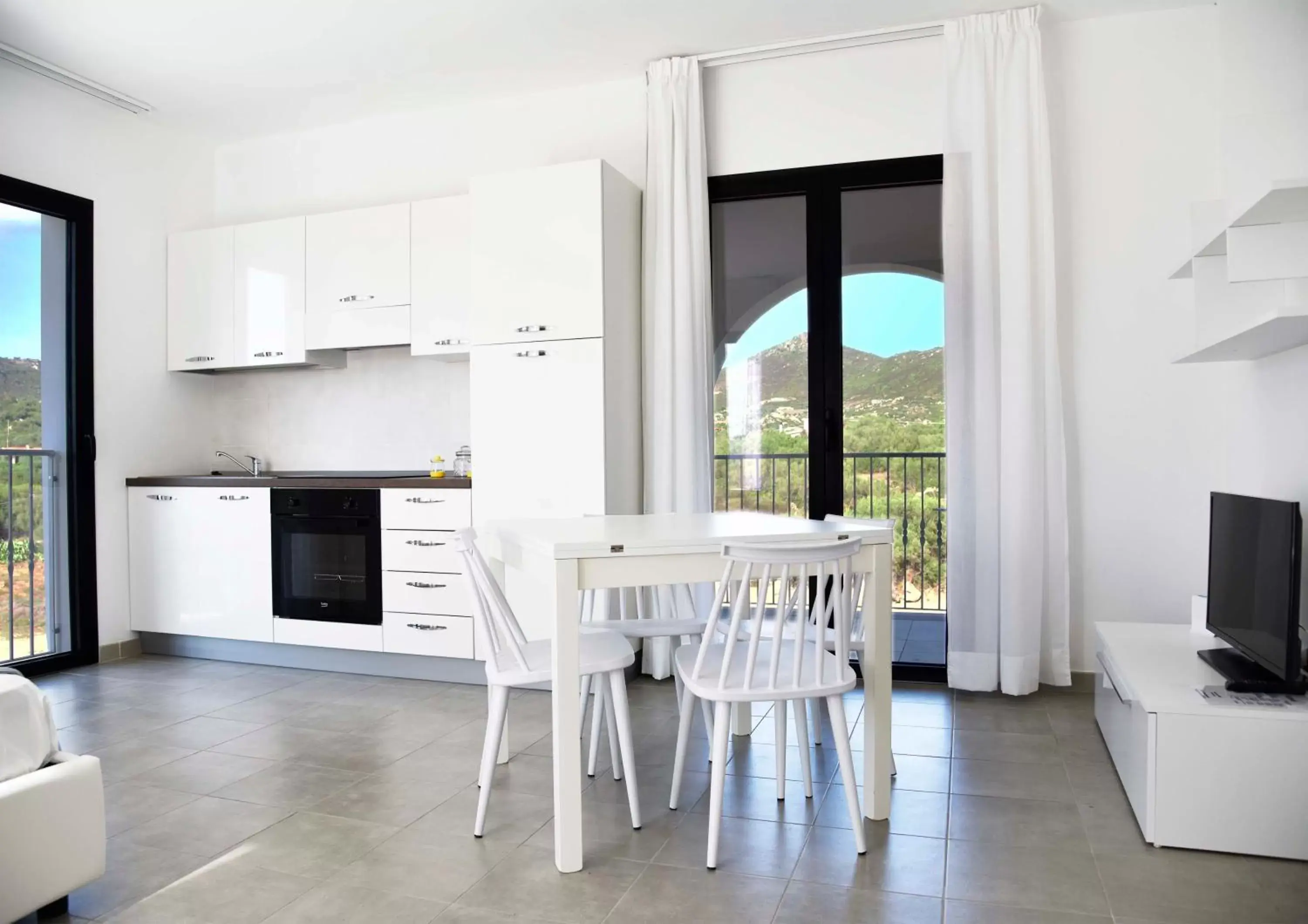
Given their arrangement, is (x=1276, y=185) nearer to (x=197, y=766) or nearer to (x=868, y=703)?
(x=868, y=703)

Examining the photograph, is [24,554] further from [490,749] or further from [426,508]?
[490,749]

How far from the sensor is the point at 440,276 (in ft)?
14.3

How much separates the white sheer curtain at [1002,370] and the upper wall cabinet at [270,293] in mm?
3078

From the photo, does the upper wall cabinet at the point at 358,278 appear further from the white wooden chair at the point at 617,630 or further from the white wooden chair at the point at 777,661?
the white wooden chair at the point at 777,661

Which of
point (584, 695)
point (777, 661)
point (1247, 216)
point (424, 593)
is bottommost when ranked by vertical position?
point (584, 695)

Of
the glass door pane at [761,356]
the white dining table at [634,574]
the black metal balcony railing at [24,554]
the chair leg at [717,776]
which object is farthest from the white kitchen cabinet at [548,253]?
the black metal balcony railing at [24,554]

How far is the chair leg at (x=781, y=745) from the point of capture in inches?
104

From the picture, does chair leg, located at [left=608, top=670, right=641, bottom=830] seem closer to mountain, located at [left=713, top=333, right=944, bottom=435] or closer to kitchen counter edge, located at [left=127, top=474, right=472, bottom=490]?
kitchen counter edge, located at [left=127, top=474, right=472, bottom=490]

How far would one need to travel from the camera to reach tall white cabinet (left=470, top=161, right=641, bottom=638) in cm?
386

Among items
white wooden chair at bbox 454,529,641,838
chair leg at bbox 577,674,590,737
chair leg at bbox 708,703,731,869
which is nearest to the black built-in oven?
chair leg at bbox 577,674,590,737

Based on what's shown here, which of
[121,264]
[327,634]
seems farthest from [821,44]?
[121,264]

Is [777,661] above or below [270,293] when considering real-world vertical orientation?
below

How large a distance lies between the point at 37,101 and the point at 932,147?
13.2ft

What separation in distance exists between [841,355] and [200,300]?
331 cm
